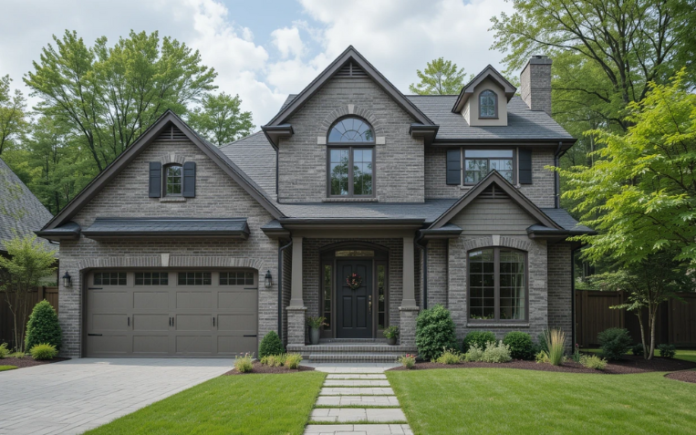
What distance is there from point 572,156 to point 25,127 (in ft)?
95.3

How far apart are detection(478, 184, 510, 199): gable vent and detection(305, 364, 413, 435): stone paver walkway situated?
18.1ft

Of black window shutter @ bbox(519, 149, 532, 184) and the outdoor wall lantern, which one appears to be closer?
the outdoor wall lantern

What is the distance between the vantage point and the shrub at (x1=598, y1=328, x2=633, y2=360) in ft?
42.4

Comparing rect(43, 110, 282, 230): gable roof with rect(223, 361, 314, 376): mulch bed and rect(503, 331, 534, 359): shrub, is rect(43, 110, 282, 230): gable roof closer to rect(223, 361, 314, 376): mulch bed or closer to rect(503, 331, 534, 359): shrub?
rect(223, 361, 314, 376): mulch bed

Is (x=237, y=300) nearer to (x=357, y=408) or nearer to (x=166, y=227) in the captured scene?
(x=166, y=227)

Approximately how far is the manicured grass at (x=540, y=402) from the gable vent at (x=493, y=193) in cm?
473

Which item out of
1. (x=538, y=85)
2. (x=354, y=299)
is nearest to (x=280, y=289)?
(x=354, y=299)

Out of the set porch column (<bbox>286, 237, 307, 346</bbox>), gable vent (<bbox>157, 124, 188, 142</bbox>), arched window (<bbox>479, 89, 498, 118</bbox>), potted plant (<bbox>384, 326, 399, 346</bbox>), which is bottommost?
potted plant (<bbox>384, 326, 399, 346</bbox>)

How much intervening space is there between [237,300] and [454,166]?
7.55 metres

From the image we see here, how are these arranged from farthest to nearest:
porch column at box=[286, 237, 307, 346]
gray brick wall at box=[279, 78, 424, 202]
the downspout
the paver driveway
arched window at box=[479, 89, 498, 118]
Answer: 1. arched window at box=[479, 89, 498, 118]
2. gray brick wall at box=[279, 78, 424, 202]
3. the downspout
4. porch column at box=[286, 237, 307, 346]
5. the paver driveway

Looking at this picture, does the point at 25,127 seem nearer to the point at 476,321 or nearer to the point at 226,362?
the point at 226,362

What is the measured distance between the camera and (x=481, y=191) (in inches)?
537

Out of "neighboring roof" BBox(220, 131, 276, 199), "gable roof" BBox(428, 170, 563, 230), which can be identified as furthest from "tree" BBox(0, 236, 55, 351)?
"gable roof" BBox(428, 170, 563, 230)

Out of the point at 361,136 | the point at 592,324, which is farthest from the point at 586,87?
the point at 361,136
